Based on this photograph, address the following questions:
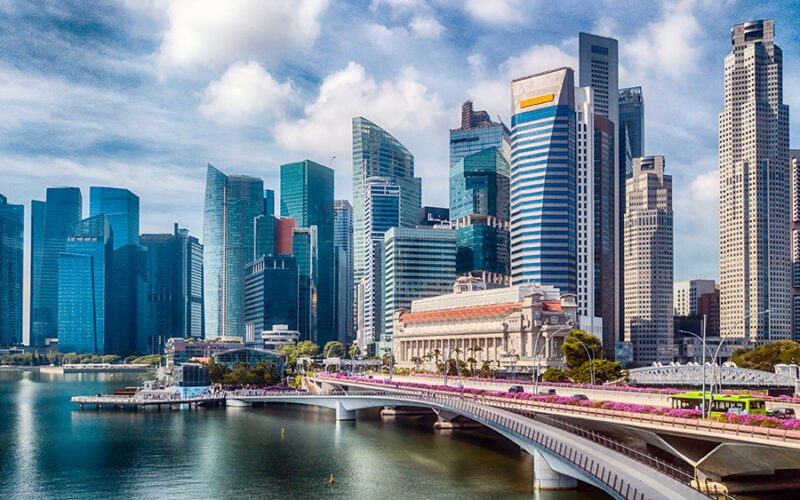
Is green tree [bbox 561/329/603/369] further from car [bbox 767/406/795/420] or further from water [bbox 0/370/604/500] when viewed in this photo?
car [bbox 767/406/795/420]

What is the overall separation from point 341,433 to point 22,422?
220ft

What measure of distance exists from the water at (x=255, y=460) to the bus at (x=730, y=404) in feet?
45.1

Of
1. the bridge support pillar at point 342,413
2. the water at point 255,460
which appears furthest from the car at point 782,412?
the bridge support pillar at point 342,413

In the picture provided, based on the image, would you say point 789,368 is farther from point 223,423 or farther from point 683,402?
point 223,423

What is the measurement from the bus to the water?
1374cm

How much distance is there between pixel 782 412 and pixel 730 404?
467 cm

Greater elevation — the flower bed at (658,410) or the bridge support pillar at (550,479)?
the flower bed at (658,410)

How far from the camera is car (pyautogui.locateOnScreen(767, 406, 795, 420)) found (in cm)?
7871

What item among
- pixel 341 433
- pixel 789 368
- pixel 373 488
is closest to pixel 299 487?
pixel 373 488

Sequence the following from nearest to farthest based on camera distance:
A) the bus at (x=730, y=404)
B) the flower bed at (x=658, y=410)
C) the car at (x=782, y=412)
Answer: the flower bed at (x=658, y=410)
the car at (x=782, y=412)
the bus at (x=730, y=404)

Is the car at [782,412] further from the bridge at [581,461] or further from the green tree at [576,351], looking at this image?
the green tree at [576,351]

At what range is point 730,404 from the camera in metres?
82.9

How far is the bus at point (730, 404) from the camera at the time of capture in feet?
262

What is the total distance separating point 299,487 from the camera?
9556 cm
